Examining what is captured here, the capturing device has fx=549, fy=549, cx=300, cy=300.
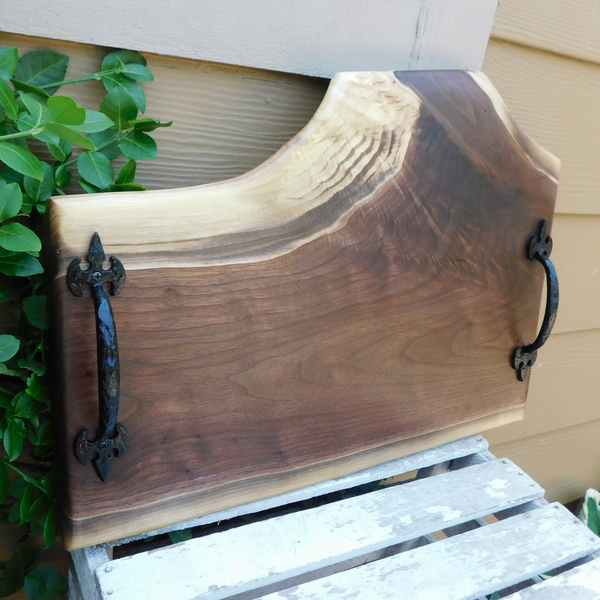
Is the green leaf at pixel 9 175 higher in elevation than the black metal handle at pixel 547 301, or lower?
higher

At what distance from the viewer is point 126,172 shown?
0.62 m

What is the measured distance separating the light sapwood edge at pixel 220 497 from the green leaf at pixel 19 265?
252 millimetres

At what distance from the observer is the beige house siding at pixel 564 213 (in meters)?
0.93

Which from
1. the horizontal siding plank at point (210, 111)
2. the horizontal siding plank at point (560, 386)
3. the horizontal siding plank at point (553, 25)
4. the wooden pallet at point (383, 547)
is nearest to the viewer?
the wooden pallet at point (383, 547)

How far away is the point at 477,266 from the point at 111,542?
590mm

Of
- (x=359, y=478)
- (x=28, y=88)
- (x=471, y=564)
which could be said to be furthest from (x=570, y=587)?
(x=28, y=88)

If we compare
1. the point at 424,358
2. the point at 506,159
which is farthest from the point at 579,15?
the point at 424,358

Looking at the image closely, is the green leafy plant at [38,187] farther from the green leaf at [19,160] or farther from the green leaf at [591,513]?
the green leaf at [591,513]

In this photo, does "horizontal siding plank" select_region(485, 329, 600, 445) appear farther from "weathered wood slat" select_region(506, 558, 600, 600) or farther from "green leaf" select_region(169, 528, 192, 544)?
"green leaf" select_region(169, 528, 192, 544)

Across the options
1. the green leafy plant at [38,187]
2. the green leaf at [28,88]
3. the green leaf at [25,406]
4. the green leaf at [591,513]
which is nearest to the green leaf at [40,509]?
the green leafy plant at [38,187]

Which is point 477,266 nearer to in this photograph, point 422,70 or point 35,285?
point 422,70

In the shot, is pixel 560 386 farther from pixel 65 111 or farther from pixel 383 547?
pixel 65 111

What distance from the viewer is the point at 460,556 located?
24.8 inches

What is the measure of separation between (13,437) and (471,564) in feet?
1.72
